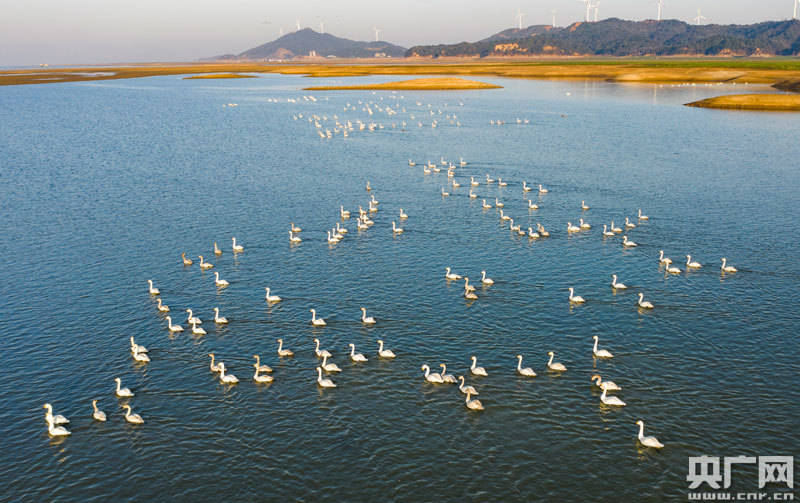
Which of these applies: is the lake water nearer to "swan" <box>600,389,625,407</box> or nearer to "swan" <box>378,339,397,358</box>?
"swan" <box>600,389,625,407</box>

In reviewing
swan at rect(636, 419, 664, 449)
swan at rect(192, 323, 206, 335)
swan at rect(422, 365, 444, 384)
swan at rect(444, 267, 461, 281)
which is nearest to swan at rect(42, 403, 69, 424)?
swan at rect(192, 323, 206, 335)

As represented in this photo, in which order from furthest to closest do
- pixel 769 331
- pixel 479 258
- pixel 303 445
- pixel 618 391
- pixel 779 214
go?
pixel 779 214 < pixel 479 258 < pixel 769 331 < pixel 618 391 < pixel 303 445

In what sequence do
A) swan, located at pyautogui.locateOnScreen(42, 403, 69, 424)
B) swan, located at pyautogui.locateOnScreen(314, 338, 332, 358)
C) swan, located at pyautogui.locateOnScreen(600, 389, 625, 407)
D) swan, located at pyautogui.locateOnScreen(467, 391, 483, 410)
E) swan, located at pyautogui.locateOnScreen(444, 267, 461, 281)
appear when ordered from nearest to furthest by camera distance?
swan, located at pyautogui.locateOnScreen(42, 403, 69, 424) < swan, located at pyautogui.locateOnScreen(467, 391, 483, 410) < swan, located at pyautogui.locateOnScreen(600, 389, 625, 407) < swan, located at pyautogui.locateOnScreen(314, 338, 332, 358) < swan, located at pyautogui.locateOnScreen(444, 267, 461, 281)

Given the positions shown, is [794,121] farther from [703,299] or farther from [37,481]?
[37,481]

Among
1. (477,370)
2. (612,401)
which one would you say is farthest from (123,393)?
(612,401)

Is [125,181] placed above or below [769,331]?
above

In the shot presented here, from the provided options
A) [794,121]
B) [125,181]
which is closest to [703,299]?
[125,181]

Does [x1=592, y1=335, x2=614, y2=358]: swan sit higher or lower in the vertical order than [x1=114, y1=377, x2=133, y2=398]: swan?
lower
